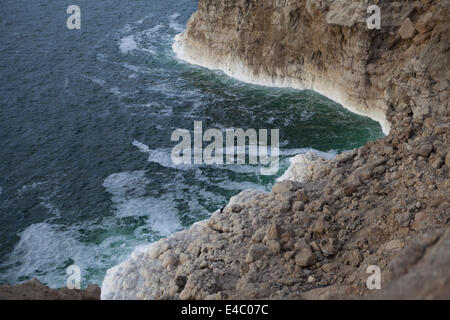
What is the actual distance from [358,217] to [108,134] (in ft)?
A: 66.2

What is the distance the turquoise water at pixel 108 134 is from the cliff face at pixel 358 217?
3.62m

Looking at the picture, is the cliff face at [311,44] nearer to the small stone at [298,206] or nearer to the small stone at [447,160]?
the small stone at [447,160]

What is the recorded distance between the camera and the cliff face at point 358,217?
1805 centimetres

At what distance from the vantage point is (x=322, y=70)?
1533 inches

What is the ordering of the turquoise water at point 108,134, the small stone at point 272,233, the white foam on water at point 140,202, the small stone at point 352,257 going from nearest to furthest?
1. the small stone at point 352,257
2. the small stone at point 272,233
3. the turquoise water at point 108,134
4. the white foam on water at point 140,202

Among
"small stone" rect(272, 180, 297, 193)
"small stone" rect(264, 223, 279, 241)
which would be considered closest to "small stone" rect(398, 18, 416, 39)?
"small stone" rect(272, 180, 297, 193)

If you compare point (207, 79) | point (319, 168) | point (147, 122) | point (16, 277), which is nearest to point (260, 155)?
point (319, 168)

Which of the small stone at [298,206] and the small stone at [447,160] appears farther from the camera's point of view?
the small stone at [298,206]

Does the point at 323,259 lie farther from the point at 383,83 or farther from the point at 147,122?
the point at 147,122

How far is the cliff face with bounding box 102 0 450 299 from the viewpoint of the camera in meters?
18.0

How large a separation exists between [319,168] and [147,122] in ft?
49.3

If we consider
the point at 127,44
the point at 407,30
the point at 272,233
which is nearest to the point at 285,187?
the point at 272,233

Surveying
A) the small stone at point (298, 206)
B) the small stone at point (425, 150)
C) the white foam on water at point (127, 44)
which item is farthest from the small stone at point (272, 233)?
the white foam on water at point (127, 44)

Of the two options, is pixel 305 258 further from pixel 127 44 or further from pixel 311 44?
pixel 127 44
